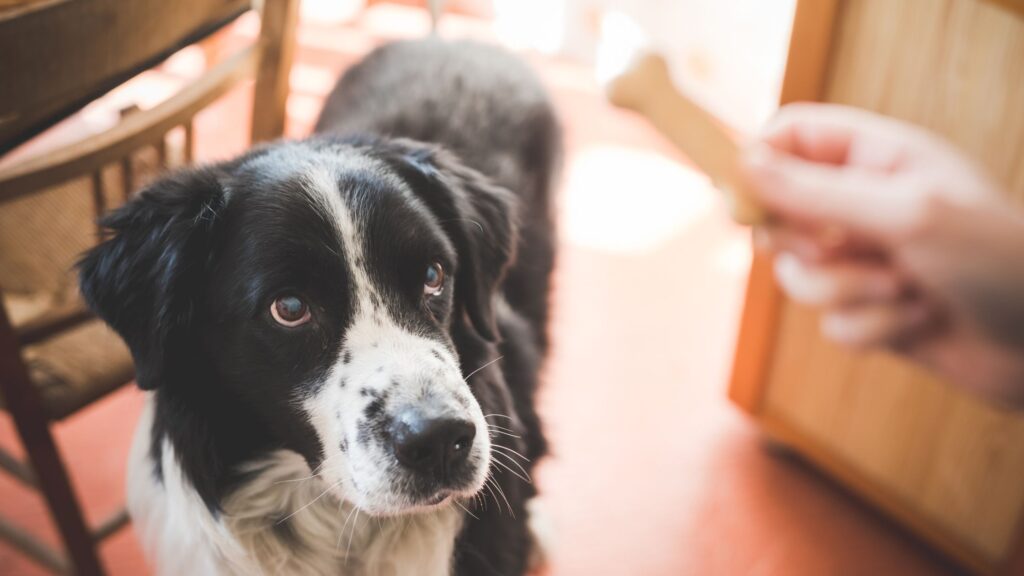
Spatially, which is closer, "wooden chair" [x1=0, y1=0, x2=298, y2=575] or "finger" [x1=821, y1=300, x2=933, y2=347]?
"finger" [x1=821, y1=300, x2=933, y2=347]

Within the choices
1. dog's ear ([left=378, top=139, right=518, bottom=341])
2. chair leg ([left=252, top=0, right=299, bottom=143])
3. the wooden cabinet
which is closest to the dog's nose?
dog's ear ([left=378, top=139, right=518, bottom=341])

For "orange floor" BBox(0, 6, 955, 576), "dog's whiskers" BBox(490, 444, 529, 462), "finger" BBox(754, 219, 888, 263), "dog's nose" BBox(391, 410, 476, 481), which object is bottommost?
"orange floor" BBox(0, 6, 955, 576)

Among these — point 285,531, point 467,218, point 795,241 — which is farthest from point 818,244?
point 285,531

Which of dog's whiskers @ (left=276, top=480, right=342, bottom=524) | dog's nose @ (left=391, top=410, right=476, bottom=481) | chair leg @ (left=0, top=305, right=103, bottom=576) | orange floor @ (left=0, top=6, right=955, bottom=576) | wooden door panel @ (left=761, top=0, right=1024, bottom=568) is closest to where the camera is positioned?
dog's nose @ (left=391, top=410, right=476, bottom=481)

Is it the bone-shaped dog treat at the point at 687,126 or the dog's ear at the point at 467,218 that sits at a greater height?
the bone-shaped dog treat at the point at 687,126

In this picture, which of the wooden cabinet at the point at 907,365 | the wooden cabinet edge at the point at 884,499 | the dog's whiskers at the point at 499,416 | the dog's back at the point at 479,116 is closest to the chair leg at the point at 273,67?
the dog's back at the point at 479,116

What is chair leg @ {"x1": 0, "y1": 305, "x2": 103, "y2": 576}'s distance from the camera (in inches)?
51.2

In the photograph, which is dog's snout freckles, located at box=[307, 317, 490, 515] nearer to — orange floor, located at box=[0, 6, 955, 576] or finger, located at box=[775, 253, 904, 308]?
finger, located at box=[775, 253, 904, 308]

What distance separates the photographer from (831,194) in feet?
2.57

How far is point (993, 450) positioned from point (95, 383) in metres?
1.59

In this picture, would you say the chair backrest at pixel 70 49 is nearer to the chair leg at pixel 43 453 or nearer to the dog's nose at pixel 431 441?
the chair leg at pixel 43 453

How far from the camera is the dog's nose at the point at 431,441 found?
3.59 feet

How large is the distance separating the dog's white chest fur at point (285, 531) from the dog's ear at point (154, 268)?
206 mm

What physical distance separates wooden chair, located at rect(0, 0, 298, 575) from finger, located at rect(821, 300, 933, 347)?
0.98 meters
